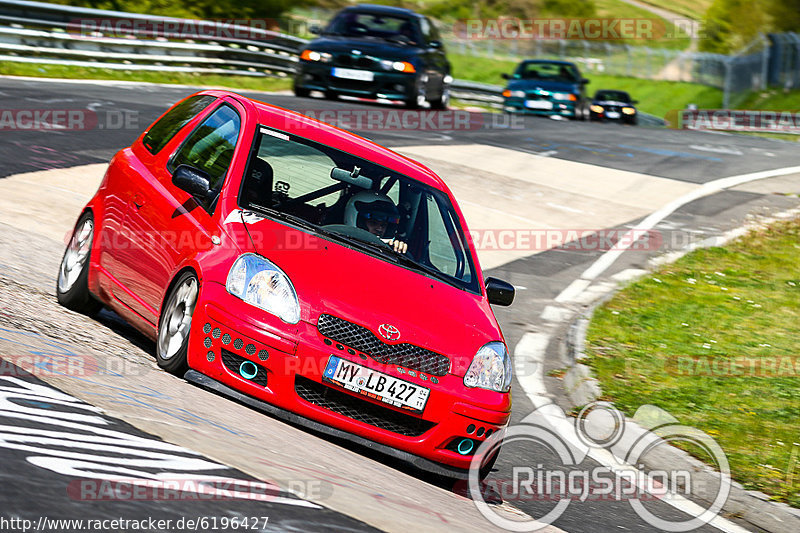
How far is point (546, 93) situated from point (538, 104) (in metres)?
0.34

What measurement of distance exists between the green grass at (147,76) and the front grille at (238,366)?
1607cm

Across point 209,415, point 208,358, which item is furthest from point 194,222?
point 209,415

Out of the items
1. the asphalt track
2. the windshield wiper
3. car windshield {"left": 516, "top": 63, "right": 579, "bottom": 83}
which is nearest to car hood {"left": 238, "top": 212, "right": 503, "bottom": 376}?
the windshield wiper

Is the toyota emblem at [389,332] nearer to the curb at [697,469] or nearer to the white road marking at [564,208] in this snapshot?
the curb at [697,469]

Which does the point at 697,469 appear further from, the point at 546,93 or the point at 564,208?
the point at 546,93

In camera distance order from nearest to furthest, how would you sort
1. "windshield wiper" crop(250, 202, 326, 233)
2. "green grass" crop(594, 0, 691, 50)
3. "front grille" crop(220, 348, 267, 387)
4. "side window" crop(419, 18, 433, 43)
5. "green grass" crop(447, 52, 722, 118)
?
"front grille" crop(220, 348, 267, 387) < "windshield wiper" crop(250, 202, 326, 233) < "side window" crop(419, 18, 433, 43) < "green grass" crop(447, 52, 722, 118) < "green grass" crop(594, 0, 691, 50)

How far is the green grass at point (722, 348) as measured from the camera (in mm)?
7234

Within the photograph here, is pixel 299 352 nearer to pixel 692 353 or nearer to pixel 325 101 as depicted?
pixel 692 353

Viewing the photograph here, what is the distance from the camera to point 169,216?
6.41 meters

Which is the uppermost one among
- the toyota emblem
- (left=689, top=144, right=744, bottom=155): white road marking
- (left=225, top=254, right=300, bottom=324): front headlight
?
(left=225, top=254, right=300, bottom=324): front headlight

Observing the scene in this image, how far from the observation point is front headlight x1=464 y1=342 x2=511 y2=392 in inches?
224
